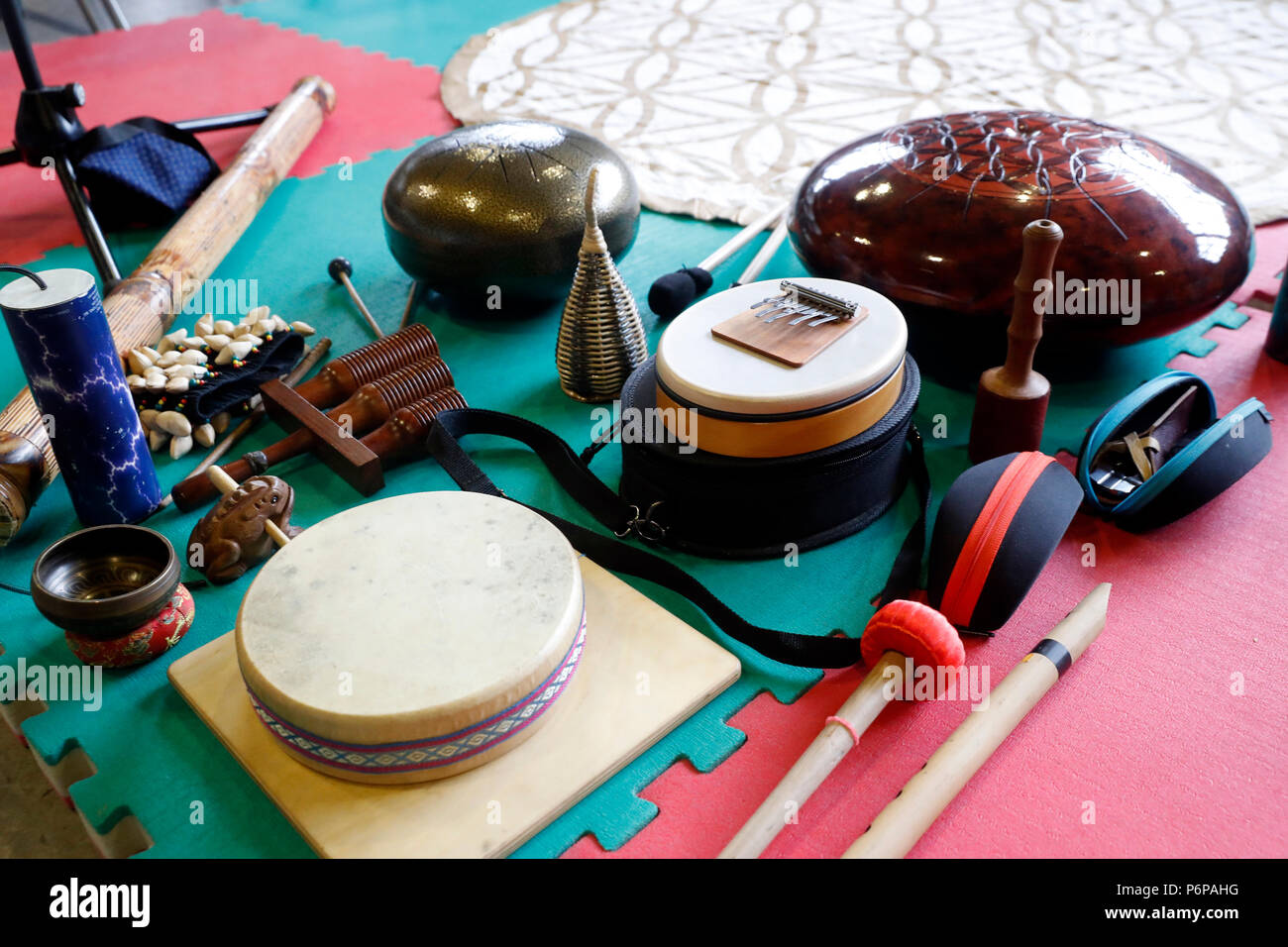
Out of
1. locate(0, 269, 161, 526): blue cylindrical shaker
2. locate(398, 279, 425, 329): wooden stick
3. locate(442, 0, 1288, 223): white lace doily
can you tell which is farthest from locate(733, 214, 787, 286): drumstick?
locate(0, 269, 161, 526): blue cylindrical shaker

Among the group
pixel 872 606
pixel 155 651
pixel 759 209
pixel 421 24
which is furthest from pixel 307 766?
pixel 421 24

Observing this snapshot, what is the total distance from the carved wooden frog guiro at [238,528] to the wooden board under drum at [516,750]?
0.52 feet

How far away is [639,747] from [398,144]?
2.75 metres

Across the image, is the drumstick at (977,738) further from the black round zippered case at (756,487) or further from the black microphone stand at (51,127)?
the black microphone stand at (51,127)

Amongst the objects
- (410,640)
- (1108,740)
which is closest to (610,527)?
(410,640)

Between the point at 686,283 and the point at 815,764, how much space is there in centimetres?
134

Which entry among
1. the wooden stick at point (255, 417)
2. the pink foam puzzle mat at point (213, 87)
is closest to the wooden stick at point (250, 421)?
the wooden stick at point (255, 417)

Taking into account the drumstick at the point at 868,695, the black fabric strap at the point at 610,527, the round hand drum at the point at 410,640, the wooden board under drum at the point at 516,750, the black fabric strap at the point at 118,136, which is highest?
the black fabric strap at the point at 118,136

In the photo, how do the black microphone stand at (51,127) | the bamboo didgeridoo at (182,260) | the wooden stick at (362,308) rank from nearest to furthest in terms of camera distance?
the bamboo didgeridoo at (182,260)
the wooden stick at (362,308)
the black microphone stand at (51,127)

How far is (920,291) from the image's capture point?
81.1 inches

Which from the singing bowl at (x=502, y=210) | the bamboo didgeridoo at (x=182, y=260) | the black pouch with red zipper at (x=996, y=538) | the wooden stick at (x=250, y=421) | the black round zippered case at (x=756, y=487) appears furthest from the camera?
the singing bowl at (x=502, y=210)

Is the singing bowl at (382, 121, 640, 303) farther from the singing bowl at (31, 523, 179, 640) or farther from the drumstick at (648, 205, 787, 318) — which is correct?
the singing bowl at (31, 523, 179, 640)

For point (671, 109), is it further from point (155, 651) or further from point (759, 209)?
point (155, 651)

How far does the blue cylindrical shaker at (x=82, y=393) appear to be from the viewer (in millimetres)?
1681
